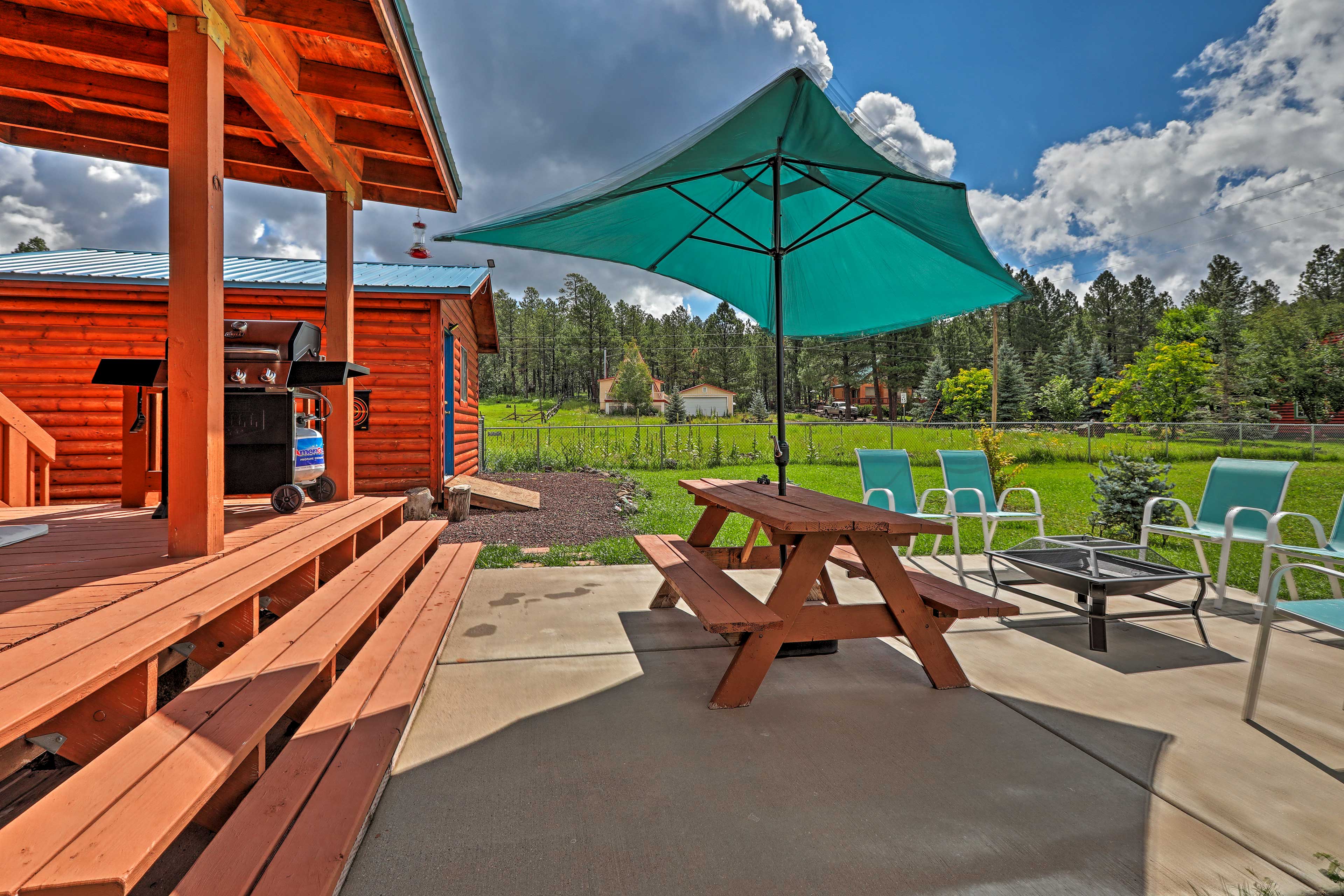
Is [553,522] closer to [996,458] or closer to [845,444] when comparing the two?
[996,458]

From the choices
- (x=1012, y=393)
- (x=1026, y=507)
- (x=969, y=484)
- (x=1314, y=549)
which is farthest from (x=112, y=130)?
(x=1012, y=393)

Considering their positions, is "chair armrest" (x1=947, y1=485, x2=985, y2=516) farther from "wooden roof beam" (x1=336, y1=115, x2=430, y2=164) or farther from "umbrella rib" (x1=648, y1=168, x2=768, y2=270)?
"wooden roof beam" (x1=336, y1=115, x2=430, y2=164)

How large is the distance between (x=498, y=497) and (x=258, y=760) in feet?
20.0

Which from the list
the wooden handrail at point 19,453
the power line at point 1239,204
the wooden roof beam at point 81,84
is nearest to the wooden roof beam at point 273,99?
the wooden roof beam at point 81,84

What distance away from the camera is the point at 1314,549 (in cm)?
343

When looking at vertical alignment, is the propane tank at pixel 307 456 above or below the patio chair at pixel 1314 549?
above

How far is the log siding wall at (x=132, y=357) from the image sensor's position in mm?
6648

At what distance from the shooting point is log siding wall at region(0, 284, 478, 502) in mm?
6648

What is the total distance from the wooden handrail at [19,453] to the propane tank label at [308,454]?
181 centimetres

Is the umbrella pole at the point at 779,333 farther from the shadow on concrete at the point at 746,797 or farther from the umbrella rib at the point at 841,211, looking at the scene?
the shadow on concrete at the point at 746,797

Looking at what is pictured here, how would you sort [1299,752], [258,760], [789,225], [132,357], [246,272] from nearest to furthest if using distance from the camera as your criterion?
[258,760]
[1299,752]
[789,225]
[132,357]
[246,272]

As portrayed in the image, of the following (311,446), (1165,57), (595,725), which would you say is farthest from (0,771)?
(1165,57)

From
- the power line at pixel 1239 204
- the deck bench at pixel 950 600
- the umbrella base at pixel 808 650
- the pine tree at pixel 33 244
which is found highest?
the pine tree at pixel 33 244

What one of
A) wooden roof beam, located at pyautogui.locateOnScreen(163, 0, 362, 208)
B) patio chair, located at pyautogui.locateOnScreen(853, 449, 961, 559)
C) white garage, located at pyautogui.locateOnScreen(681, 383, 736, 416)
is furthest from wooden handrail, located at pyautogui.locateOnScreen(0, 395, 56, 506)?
white garage, located at pyautogui.locateOnScreen(681, 383, 736, 416)
